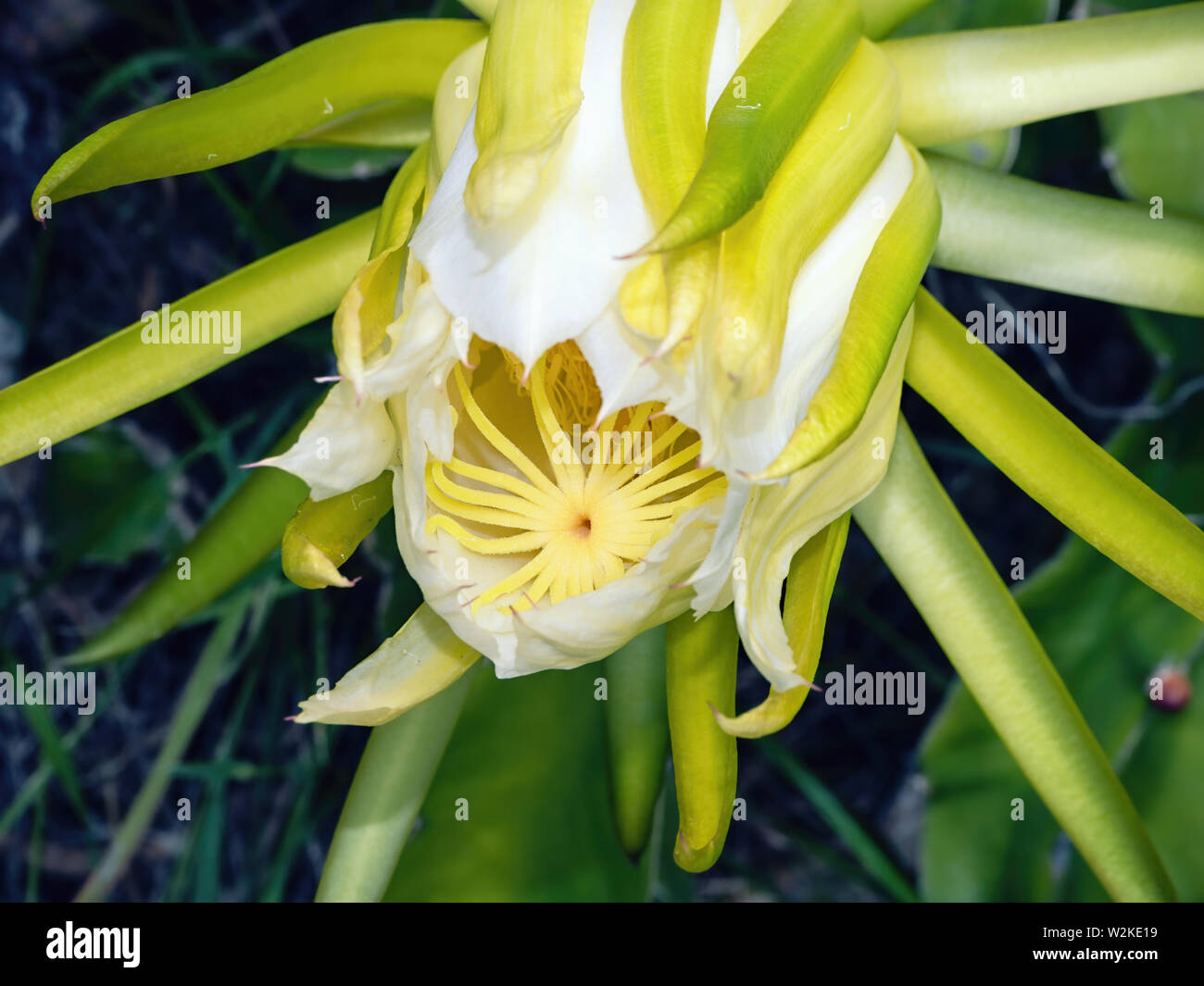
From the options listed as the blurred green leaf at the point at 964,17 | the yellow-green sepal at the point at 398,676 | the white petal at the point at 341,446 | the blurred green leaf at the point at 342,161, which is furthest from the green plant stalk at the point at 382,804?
the blurred green leaf at the point at 964,17

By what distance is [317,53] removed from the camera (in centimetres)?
64

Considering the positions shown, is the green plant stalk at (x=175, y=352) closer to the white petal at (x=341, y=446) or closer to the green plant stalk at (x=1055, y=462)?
Result: the white petal at (x=341, y=446)

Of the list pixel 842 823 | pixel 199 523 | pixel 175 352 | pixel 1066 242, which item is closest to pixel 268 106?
pixel 175 352

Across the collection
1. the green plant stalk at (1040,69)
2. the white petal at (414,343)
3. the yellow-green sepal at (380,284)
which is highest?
the green plant stalk at (1040,69)

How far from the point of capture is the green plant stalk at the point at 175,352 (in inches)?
23.8

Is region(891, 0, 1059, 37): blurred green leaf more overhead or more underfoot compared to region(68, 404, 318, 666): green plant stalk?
more overhead

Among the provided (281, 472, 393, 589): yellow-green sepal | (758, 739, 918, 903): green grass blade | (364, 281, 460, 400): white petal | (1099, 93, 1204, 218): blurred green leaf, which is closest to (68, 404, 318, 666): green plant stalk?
(281, 472, 393, 589): yellow-green sepal

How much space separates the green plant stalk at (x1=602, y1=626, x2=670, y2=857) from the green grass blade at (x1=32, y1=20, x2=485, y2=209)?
0.39m

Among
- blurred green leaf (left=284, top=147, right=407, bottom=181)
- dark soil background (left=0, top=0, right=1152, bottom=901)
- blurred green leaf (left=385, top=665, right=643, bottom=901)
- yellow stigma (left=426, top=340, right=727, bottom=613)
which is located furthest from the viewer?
dark soil background (left=0, top=0, right=1152, bottom=901)

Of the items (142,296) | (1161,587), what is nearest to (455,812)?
(1161,587)

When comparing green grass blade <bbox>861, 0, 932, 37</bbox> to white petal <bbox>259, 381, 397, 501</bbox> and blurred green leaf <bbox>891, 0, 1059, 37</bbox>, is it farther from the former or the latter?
white petal <bbox>259, 381, 397, 501</bbox>

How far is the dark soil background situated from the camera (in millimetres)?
1093

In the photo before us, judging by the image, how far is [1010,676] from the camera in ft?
2.04
